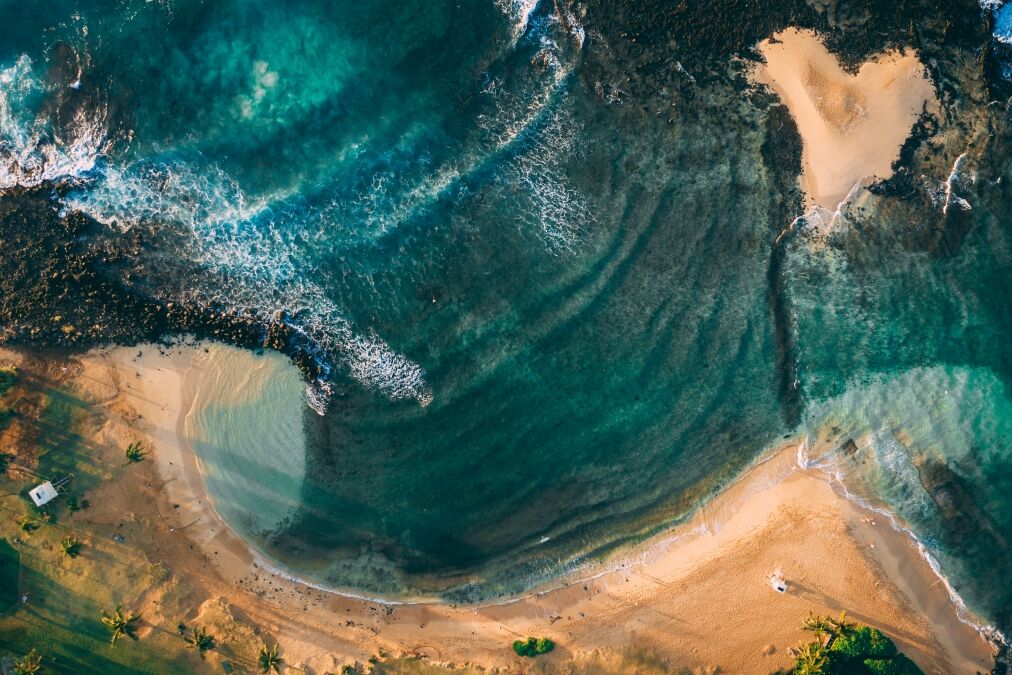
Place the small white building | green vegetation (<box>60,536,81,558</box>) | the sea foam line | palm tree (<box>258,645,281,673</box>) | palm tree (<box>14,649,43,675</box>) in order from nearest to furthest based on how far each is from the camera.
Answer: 1. palm tree (<box>14,649,43,675</box>)
2. the small white building
3. green vegetation (<box>60,536,81,558</box>)
4. palm tree (<box>258,645,281,673</box>)
5. the sea foam line

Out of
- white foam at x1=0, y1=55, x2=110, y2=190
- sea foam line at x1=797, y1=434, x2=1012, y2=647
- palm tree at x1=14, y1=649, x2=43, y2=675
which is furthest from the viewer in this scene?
white foam at x1=0, y1=55, x2=110, y2=190

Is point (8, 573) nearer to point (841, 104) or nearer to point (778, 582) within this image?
point (778, 582)

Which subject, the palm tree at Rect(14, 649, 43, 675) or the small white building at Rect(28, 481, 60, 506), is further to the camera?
the small white building at Rect(28, 481, 60, 506)

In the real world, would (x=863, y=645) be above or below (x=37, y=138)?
below

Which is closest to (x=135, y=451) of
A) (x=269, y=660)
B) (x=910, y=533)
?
(x=269, y=660)

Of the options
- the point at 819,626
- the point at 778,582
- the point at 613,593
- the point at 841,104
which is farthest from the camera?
the point at 613,593

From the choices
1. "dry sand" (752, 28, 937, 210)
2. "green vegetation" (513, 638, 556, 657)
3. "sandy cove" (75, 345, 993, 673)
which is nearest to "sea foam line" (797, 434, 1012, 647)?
"sandy cove" (75, 345, 993, 673)

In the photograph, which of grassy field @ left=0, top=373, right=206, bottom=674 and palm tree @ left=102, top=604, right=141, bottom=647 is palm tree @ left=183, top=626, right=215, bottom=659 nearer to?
grassy field @ left=0, top=373, right=206, bottom=674

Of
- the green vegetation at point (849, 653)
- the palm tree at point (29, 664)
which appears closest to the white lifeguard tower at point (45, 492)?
the palm tree at point (29, 664)
